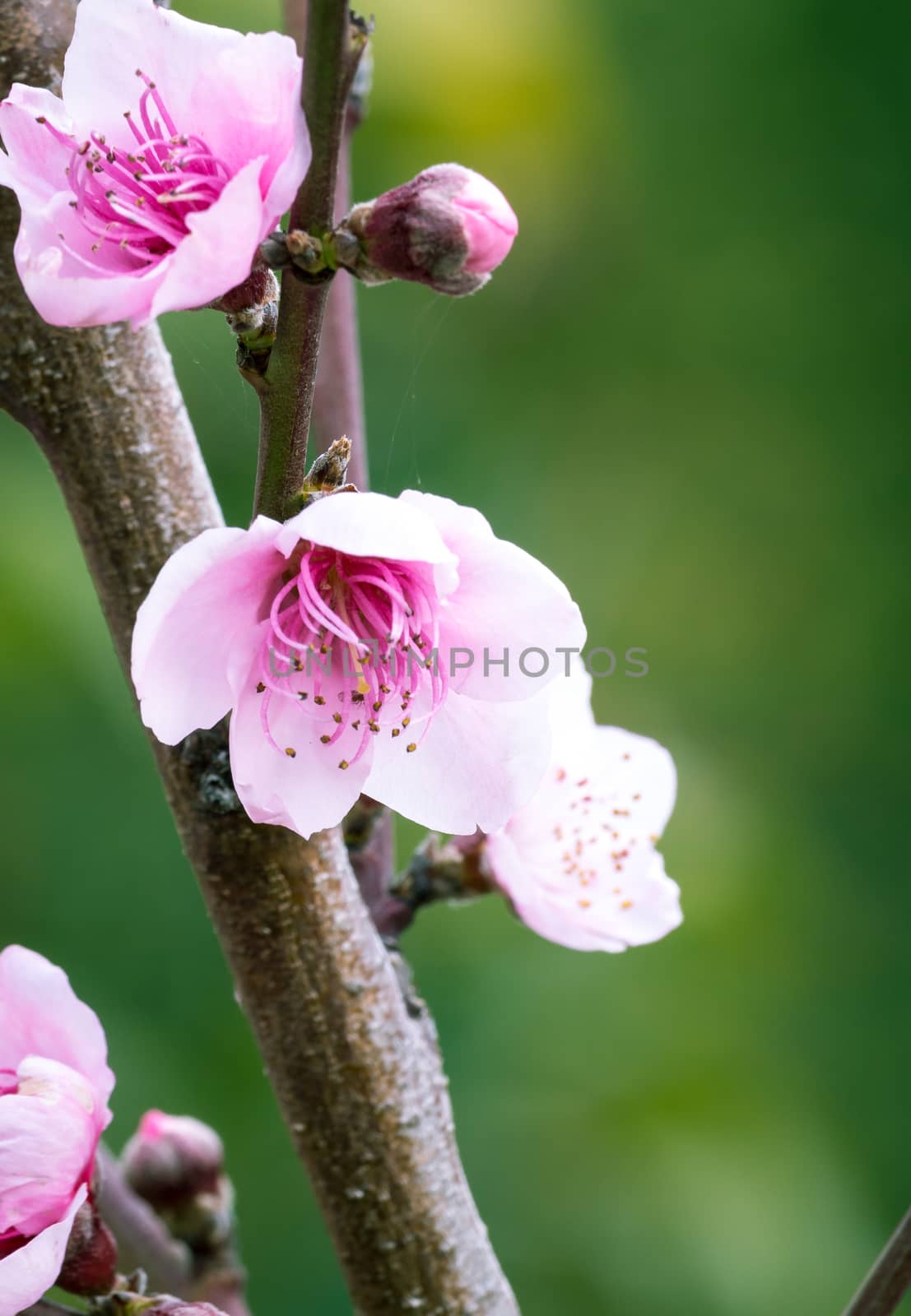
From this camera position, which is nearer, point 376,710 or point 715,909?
point 376,710

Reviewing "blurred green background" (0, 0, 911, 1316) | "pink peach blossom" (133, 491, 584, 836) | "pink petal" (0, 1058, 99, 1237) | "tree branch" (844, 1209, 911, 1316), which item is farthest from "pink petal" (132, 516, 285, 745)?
"blurred green background" (0, 0, 911, 1316)

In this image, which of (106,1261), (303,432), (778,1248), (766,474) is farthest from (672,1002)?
(303,432)

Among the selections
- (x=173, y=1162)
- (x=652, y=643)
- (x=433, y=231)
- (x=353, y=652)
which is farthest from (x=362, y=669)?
(x=652, y=643)

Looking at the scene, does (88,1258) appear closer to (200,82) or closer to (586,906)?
(586,906)

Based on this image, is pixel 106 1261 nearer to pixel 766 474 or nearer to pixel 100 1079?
pixel 100 1079

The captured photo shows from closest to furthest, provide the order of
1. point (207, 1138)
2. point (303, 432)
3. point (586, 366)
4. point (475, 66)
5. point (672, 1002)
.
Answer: point (303, 432), point (207, 1138), point (672, 1002), point (475, 66), point (586, 366)
